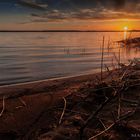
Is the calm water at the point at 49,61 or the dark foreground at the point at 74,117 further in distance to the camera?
the calm water at the point at 49,61

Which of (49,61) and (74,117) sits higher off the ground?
(74,117)

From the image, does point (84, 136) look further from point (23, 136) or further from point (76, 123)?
point (23, 136)

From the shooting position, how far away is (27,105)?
27.6 feet

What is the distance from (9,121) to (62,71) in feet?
48.0

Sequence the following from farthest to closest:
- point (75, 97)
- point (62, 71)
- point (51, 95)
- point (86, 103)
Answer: point (62, 71) < point (51, 95) < point (75, 97) < point (86, 103)

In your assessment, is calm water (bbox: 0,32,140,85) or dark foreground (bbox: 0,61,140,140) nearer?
dark foreground (bbox: 0,61,140,140)

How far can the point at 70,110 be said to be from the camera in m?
7.43

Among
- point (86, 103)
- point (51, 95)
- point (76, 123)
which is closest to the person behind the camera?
point (76, 123)

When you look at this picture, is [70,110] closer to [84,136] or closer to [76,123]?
[76,123]

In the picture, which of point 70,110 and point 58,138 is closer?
point 58,138

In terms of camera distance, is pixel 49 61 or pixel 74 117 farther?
pixel 49 61

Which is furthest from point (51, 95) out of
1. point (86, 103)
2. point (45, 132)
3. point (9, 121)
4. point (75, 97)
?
point (45, 132)

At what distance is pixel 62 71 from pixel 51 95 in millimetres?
11890

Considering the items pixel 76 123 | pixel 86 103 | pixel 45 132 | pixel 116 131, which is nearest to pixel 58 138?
pixel 45 132
